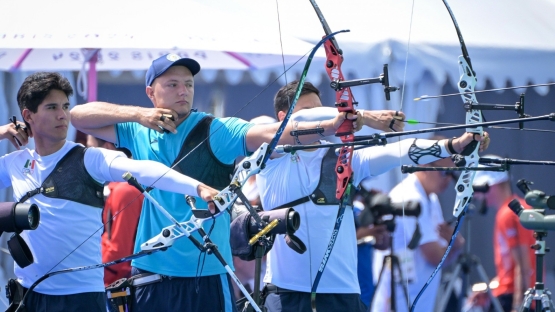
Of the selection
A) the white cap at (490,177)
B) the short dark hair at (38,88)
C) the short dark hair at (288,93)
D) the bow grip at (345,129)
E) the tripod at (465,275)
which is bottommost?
the tripod at (465,275)

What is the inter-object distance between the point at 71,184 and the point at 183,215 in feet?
1.60

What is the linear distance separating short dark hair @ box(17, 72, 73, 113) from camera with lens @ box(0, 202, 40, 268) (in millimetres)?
554

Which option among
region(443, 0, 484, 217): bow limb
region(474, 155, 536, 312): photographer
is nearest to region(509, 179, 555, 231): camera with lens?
region(443, 0, 484, 217): bow limb

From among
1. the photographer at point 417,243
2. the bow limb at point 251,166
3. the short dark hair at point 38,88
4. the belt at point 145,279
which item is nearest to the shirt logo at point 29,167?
the short dark hair at point 38,88

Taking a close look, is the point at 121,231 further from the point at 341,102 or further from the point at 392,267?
the point at 341,102

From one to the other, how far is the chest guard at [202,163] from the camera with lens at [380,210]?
2.01 meters

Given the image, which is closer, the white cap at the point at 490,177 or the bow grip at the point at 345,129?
the bow grip at the point at 345,129

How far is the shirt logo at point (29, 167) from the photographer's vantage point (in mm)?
3628

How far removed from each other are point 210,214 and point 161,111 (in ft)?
1.67

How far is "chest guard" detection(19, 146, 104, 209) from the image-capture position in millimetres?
3514

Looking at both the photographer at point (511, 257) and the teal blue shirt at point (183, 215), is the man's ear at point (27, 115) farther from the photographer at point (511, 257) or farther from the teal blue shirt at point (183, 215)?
the photographer at point (511, 257)

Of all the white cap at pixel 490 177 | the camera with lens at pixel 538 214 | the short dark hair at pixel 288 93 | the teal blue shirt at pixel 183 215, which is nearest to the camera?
the teal blue shirt at pixel 183 215

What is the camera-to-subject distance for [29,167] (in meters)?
3.64

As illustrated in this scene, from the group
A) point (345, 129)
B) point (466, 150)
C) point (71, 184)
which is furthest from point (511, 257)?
point (71, 184)
